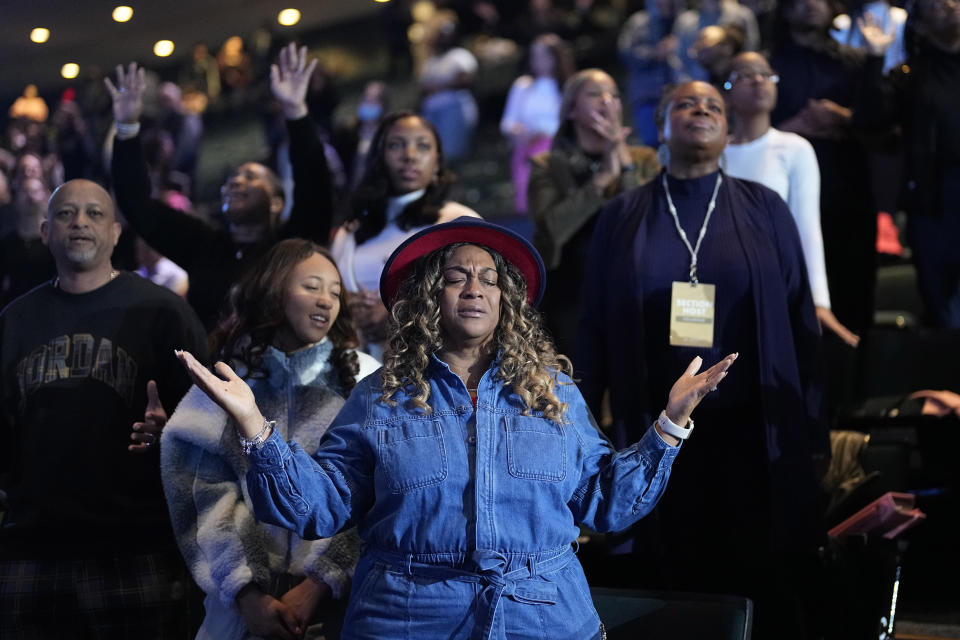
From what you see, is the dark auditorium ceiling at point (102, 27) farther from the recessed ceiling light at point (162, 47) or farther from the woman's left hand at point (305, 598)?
the woman's left hand at point (305, 598)

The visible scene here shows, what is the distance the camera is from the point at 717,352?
3812mm

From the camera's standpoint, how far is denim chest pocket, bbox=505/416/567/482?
8.85ft

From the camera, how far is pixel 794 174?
4750 millimetres

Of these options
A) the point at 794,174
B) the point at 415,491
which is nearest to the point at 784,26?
the point at 794,174

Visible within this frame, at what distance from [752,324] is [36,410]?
7.16ft

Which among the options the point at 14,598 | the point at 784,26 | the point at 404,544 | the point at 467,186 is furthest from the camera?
the point at 467,186

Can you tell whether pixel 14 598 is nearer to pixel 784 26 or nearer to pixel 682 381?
pixel 682 381

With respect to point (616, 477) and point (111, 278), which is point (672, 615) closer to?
point (616, 477)

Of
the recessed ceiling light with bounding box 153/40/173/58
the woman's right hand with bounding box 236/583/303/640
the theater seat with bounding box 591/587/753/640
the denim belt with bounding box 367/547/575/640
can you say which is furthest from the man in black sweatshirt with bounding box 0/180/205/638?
the recessed ceiling light with bounding box 153/40/173/58

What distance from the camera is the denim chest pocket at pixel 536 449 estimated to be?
2697 mm

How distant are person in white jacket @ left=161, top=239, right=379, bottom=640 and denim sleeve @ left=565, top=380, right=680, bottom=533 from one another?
0.71m

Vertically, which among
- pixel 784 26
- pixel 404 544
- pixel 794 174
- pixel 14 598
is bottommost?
pixel 14 598

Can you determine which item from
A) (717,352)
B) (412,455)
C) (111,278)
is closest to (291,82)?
(111,278)

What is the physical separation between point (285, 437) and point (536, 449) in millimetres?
818
